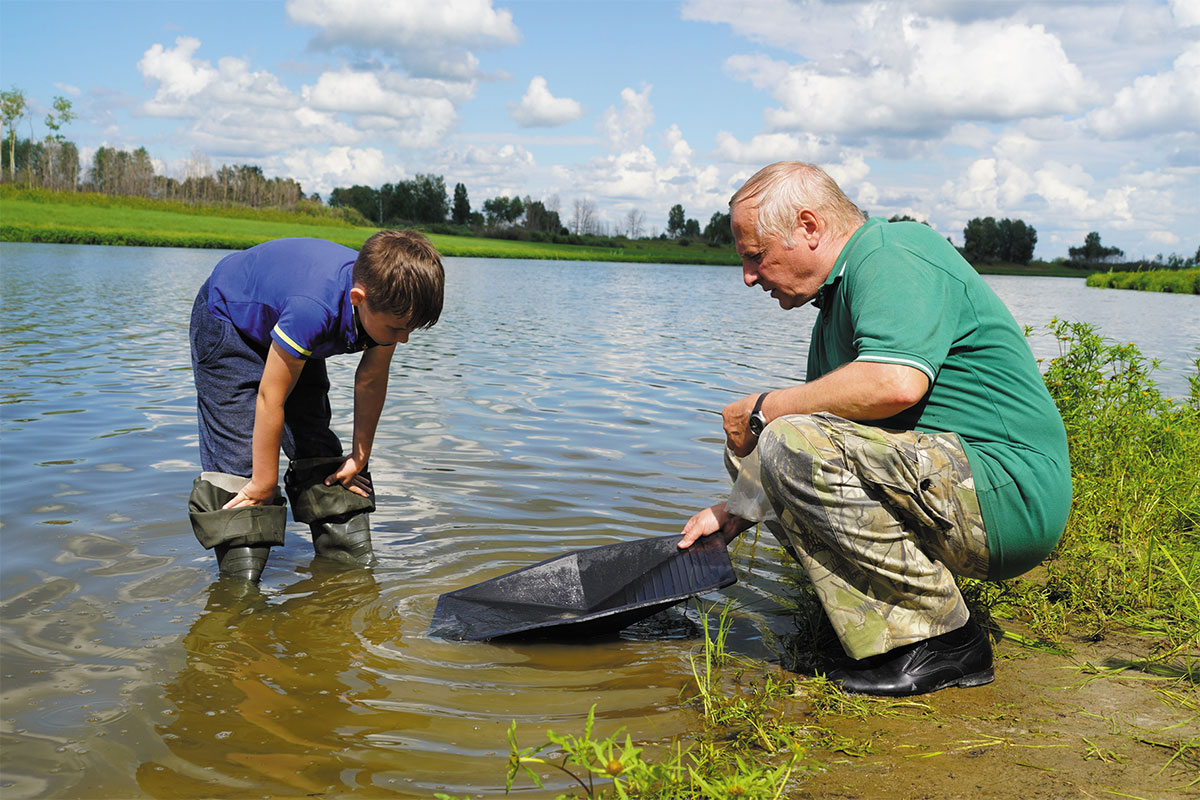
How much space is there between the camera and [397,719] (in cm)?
277

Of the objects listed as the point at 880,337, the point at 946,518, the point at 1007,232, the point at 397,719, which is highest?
the point at 1007,232

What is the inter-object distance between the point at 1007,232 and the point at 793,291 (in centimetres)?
11211

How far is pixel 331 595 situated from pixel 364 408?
0.87 m

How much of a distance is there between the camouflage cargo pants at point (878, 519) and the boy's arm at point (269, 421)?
→ 187 centimetres

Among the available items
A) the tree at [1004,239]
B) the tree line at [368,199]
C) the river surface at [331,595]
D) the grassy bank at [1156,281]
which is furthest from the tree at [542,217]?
the river surface at [331,595]

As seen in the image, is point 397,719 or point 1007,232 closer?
point 397,719

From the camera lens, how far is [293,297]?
3.38 metres

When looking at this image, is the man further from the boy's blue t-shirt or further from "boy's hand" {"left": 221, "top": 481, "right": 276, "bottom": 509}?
"boy's hand" {"left": 221, "top": 481, "right": 276, "bottom": 509}

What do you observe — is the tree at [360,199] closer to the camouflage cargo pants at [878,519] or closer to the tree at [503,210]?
the tree at [503,210]

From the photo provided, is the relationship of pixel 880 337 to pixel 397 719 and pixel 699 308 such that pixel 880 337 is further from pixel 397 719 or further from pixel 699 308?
pixel 699 308

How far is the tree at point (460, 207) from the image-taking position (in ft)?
341

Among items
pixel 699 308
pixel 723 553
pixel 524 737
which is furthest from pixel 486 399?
pixel 699 308

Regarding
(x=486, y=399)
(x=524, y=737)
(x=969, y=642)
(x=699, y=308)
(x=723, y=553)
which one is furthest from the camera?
(x=699, y=308)

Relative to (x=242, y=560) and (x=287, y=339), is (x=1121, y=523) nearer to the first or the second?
(x=287, y=339)
